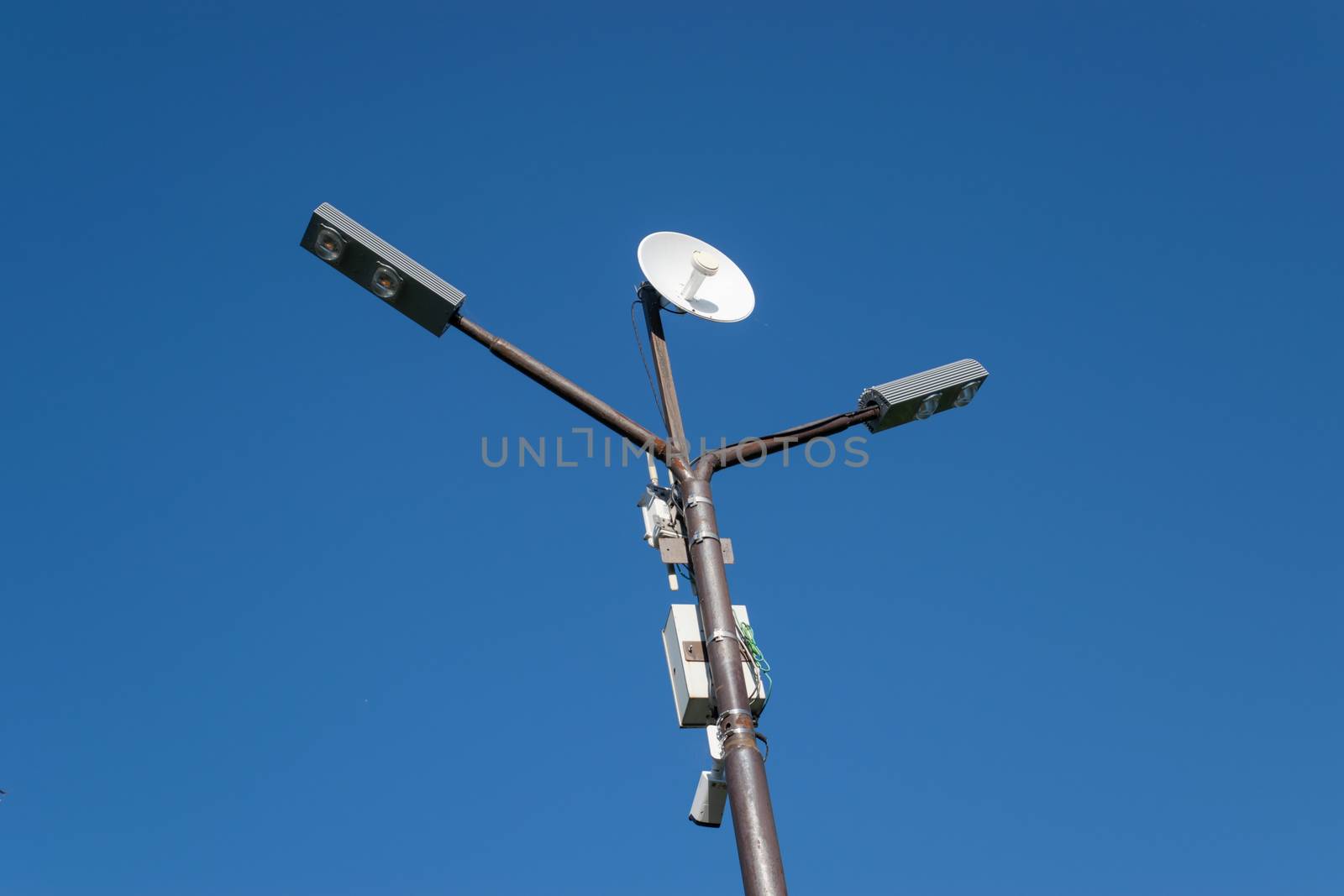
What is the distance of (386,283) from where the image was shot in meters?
6.15

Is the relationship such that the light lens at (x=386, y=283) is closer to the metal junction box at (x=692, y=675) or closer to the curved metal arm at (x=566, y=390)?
the curved metal arm at (x=566, y=390)

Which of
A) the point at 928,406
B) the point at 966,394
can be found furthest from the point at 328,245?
the point at 966,394

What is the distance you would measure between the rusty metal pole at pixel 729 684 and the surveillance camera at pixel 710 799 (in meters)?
0.38

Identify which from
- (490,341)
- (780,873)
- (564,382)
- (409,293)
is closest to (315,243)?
(409,293)

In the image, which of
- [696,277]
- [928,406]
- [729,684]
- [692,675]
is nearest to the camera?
[729,684]

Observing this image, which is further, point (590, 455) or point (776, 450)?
point (590, 455)

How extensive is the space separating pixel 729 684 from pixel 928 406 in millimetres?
2315

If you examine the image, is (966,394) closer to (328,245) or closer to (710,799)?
(710,799)

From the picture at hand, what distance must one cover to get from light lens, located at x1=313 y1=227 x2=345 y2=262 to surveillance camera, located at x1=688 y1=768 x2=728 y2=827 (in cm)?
312

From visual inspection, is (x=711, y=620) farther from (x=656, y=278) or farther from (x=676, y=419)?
(x=656, y=278)

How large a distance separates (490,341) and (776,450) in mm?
1586

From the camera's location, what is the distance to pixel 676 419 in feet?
20.0

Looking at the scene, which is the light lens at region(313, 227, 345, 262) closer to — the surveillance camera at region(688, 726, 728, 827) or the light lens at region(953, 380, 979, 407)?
the surveillance camera at region(688, 726, 728, 827)

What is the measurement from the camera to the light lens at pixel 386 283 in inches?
240
